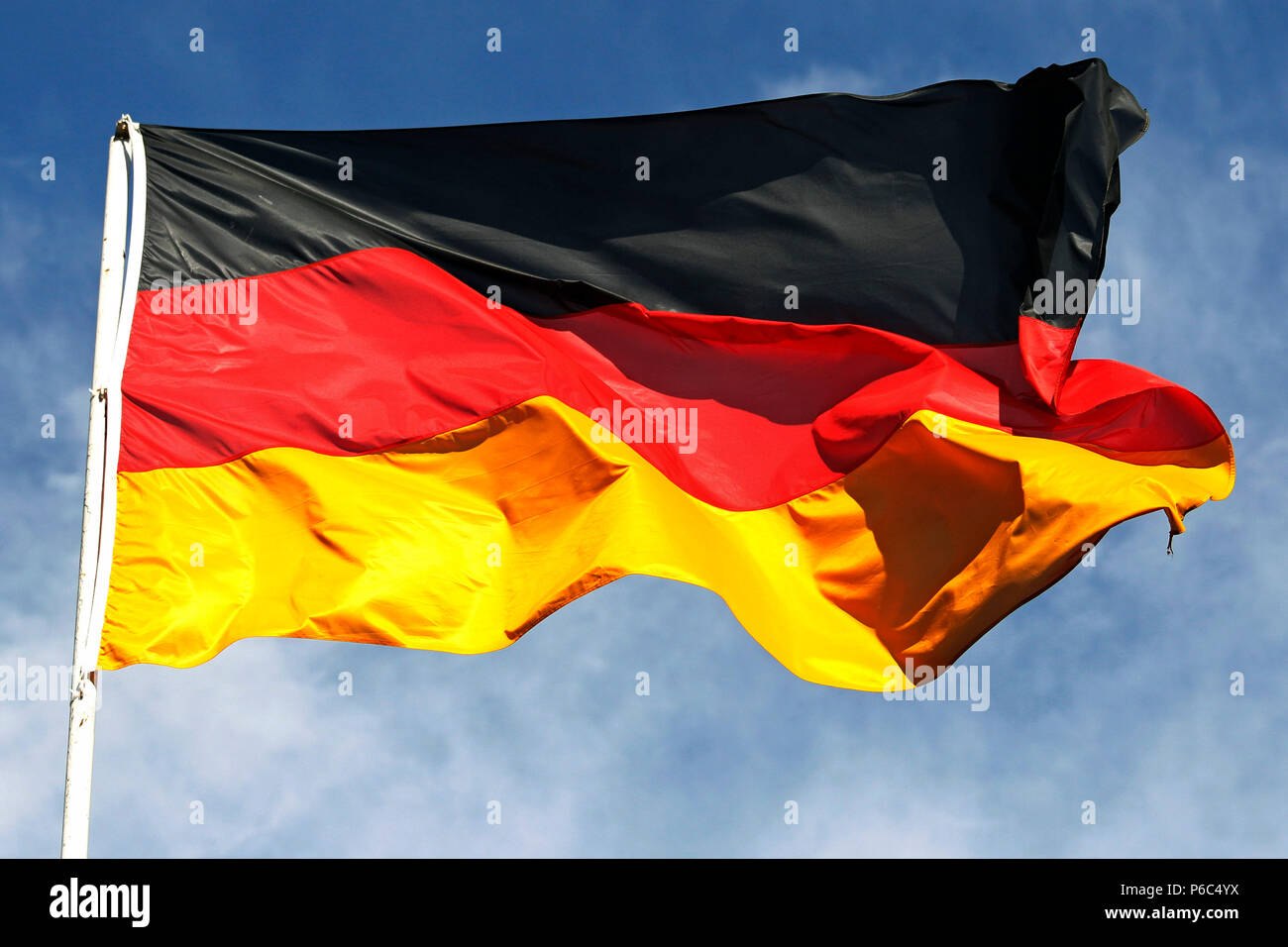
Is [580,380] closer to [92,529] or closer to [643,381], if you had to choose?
[643,381]

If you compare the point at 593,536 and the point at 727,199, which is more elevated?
the point at 727,199

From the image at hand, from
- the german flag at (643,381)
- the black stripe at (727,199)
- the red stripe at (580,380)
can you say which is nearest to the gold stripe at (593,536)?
the german flag at (643,381)

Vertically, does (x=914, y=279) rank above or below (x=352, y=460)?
above

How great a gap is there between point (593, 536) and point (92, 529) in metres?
3.45

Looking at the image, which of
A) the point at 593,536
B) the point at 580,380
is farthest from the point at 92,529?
the point at 580,380

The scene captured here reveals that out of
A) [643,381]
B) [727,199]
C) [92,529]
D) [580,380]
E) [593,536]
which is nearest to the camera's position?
[92,529]

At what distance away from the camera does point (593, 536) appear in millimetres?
12031

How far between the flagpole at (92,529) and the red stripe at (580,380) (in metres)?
0.67

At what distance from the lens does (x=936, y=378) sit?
13.0 metres

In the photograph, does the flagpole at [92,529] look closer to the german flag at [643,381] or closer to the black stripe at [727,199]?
the german flag at [643,381]

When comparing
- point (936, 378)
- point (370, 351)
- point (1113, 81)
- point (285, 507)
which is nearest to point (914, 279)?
point (936, 378)

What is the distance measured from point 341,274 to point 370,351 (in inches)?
27.7

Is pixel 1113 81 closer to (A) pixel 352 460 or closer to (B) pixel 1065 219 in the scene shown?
(B) pixel 1065 219

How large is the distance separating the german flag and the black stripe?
0.09 ft
